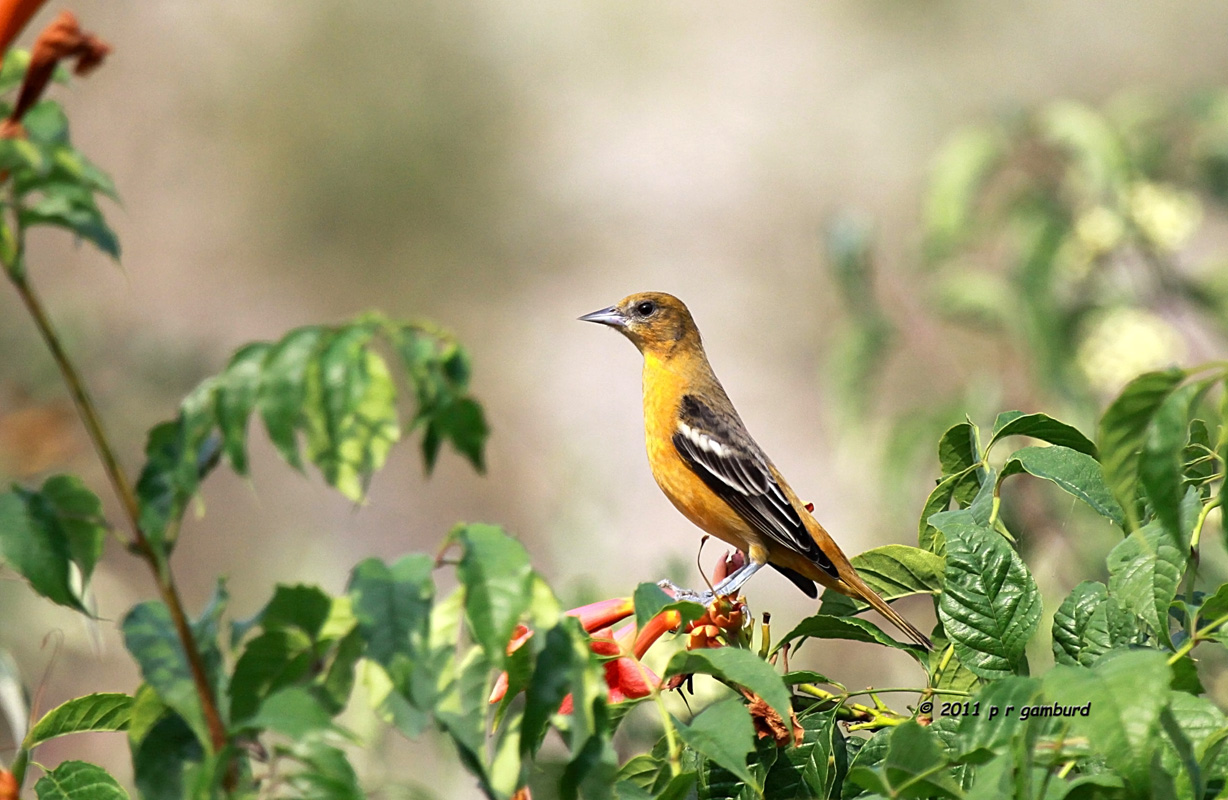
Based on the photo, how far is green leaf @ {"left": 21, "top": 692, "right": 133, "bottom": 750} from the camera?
68.2 inches

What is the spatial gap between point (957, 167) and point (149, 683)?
4.21 metres

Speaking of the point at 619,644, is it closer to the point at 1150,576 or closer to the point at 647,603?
the point at 647,603

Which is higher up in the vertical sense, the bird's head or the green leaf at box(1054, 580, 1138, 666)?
the bird's head

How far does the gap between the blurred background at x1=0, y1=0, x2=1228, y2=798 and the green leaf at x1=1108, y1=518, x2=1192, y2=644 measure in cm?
432

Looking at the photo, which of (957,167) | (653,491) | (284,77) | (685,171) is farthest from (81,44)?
(284,77)

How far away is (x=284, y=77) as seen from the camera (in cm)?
1680

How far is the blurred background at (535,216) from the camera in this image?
952 centimetres

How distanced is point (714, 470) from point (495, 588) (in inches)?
128

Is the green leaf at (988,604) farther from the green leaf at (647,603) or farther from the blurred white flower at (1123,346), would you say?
the blurred white flower at (1123,346)

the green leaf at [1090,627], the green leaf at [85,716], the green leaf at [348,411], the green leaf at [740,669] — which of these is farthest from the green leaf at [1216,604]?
the green leaf at [85,716]

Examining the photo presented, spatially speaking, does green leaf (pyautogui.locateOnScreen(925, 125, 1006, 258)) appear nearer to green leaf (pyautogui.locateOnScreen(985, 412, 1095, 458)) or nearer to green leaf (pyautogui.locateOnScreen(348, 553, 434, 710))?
green leaf (pyautogui.locateOnScreen(985, 412, 1095, 458))

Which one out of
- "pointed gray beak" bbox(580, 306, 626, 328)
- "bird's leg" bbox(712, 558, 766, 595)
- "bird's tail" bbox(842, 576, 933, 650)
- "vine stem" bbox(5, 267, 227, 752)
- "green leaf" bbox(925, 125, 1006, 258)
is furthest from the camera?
"pointed gray beak" bbox(580, 306, 626, 328)

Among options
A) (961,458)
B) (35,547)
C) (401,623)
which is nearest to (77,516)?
(35,547)

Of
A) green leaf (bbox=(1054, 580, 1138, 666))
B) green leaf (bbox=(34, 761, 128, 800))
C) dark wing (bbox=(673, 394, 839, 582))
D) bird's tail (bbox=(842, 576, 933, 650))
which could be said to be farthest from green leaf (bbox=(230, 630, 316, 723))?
dark wing (bbox=(673, 394, 839, 582))
